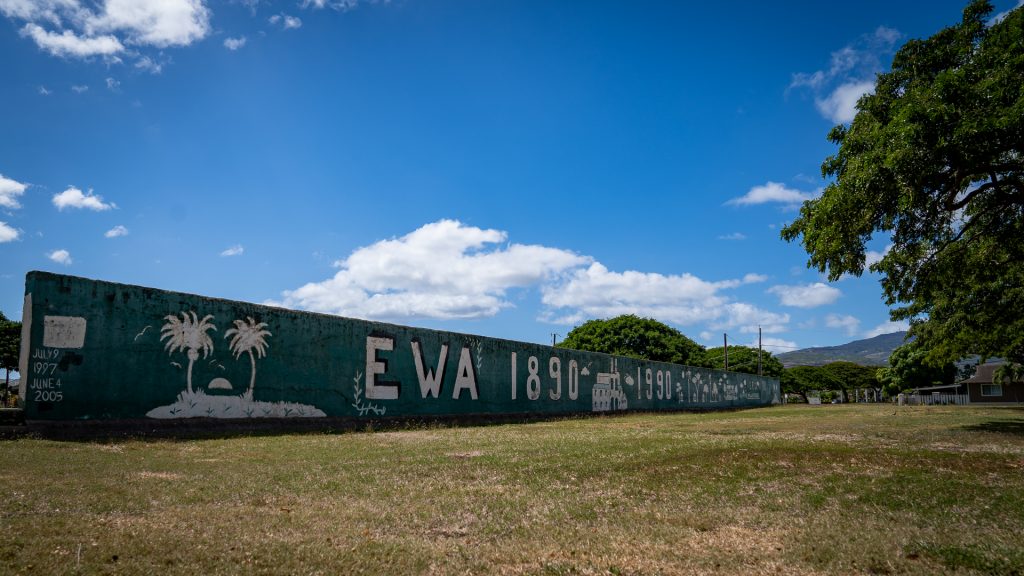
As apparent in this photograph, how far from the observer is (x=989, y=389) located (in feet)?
253

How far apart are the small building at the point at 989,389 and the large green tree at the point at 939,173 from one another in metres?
67.9

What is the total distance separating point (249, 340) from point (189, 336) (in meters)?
1.91

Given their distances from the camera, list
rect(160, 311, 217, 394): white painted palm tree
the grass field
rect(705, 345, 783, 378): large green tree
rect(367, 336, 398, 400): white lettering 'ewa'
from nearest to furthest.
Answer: the grass field
rect(160, 311, 217, 394): white painted palm tree
rect(367, 336, 398, 400): white lettering 'ewa'
rect(705, 345, 783, 378): large green tree

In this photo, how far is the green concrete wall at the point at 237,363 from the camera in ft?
51.3

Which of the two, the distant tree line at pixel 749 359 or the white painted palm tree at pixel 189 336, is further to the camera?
the distant tree line at pixel 749 359

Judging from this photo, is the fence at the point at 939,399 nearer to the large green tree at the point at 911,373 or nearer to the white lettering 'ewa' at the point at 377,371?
the large green tree at the point at 911,373

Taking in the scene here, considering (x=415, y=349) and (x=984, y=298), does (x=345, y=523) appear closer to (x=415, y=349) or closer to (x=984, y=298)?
(x=415, y=349)

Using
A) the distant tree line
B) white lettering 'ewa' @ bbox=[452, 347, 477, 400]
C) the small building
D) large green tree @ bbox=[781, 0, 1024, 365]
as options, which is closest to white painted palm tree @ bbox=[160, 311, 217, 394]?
white lettering 'ewa' @ bbox=[452, 347, 477, 400]

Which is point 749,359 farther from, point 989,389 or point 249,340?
point 249,340

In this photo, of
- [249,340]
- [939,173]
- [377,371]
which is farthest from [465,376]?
[939,173]

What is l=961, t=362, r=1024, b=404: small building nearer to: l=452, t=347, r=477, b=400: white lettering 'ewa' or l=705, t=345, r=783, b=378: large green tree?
l=705, t=345, r=783, b=378: large green tree

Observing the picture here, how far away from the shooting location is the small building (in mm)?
73938

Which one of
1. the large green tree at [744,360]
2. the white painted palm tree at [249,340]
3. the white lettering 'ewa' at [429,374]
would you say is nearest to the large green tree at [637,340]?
the large green tree at [744,360]

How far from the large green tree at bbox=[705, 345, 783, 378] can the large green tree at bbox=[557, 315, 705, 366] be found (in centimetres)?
2410
